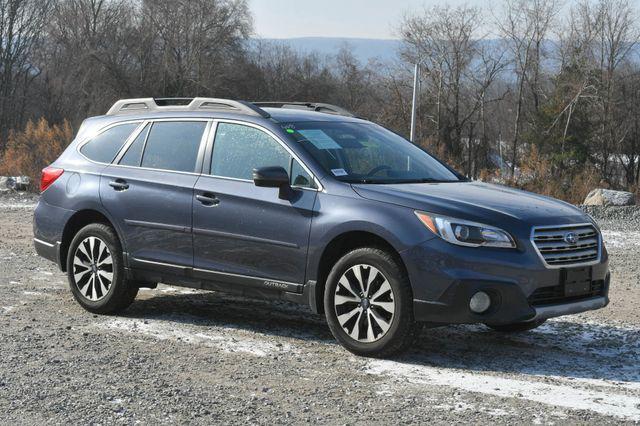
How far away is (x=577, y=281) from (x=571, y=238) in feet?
0.93

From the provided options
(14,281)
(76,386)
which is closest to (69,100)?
(14,281)

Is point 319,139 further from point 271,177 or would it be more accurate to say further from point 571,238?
point 571,238

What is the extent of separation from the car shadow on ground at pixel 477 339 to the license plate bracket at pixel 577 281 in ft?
1.63

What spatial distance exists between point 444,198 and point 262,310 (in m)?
2.56

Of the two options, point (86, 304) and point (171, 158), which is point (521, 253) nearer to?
point (171, 158)

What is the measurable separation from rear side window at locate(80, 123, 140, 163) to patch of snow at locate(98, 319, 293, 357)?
144cm

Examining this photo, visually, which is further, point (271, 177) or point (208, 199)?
point (208, 199)

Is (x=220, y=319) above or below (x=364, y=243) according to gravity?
below

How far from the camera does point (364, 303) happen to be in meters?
5.93

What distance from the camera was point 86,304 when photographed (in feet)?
24.6

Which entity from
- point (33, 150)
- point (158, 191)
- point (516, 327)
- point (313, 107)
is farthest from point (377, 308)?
point (33, 150)

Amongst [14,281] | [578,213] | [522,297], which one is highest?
→ [578,213]

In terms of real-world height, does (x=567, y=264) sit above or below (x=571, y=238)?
below

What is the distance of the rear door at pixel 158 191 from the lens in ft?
22.7
